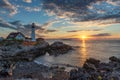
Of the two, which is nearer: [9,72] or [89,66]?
[9,72]

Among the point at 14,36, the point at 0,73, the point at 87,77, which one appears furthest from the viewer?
the point at 14,36

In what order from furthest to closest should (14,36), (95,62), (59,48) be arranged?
(14,36), (59,48), (95,62)

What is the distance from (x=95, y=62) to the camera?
42.0 m

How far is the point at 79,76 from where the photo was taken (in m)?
22.5

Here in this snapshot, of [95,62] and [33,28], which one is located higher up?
[33,28]

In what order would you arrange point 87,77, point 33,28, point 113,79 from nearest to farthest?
1. point 87,77
2. point 113,79
3. point 33,28

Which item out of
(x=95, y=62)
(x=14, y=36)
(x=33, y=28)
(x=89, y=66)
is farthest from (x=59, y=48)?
(x=89, y=66)

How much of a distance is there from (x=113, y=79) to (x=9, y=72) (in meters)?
12.0

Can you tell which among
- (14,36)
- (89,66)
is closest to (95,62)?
(89,66)

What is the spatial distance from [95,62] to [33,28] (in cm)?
6273

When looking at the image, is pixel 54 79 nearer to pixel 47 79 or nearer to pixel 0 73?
pixel 47 79

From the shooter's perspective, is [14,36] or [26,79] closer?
[26,79]

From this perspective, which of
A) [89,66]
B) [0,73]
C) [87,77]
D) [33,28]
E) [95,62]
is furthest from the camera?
[33,28]

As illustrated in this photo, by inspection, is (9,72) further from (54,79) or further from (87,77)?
(87,77)
